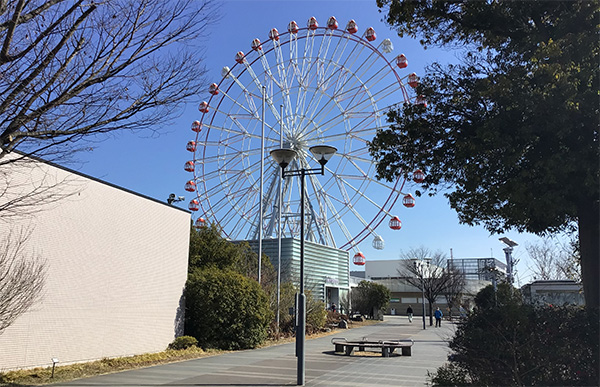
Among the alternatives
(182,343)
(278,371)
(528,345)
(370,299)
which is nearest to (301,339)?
(278,371)

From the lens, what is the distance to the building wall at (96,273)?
11.1 meters

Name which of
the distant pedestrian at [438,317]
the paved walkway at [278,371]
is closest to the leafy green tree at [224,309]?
the paved walkway at [278,371]

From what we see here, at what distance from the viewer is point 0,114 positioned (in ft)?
17.1

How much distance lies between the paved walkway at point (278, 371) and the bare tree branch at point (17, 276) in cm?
188

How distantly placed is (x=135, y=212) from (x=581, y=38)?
1268 centimetres

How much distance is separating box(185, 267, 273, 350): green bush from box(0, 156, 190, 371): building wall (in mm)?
631

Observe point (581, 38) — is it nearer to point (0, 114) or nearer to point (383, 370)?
point (0, 114)

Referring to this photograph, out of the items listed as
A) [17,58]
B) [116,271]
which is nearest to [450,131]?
[17,58]

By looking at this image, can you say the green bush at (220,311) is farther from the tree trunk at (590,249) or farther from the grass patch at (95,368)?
the tree trunk at (590,249)

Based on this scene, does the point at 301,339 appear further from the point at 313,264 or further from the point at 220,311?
the point at 313,264

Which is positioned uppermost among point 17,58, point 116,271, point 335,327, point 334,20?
point 334,20

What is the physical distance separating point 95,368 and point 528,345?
392 inches

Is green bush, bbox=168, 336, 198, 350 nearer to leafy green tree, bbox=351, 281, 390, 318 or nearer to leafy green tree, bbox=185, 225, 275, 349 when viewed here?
leafy green tree, bbox=185, 225, 275, 349

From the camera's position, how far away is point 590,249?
730cm
